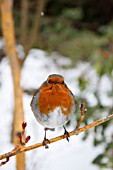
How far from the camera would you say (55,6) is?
5867 millimetres

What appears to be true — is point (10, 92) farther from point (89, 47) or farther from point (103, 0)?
point (103, 0)

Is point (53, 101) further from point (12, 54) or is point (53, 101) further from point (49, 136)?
point (49, 136)

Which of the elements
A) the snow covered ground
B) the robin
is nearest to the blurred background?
the snow covered ground

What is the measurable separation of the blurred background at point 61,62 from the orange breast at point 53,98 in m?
1.40

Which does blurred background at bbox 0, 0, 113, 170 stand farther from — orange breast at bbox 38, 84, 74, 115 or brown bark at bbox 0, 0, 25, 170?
orange breast at bbox 38, 84, 74, 115

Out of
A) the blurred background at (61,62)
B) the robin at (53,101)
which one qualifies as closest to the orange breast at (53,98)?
the robin at (53,101)

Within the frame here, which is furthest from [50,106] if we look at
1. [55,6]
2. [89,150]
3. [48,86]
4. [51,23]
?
[55,6]

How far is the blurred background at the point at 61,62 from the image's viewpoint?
A: 3402 millimetres

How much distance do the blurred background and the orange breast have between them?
4.59 feet

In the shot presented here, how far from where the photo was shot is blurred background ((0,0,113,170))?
340 centimetres

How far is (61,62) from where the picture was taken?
5465 millimetres

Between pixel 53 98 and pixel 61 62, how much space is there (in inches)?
175

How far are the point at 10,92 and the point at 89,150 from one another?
145cm

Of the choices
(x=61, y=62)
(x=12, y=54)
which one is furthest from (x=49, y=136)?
(x=61, y=62)
